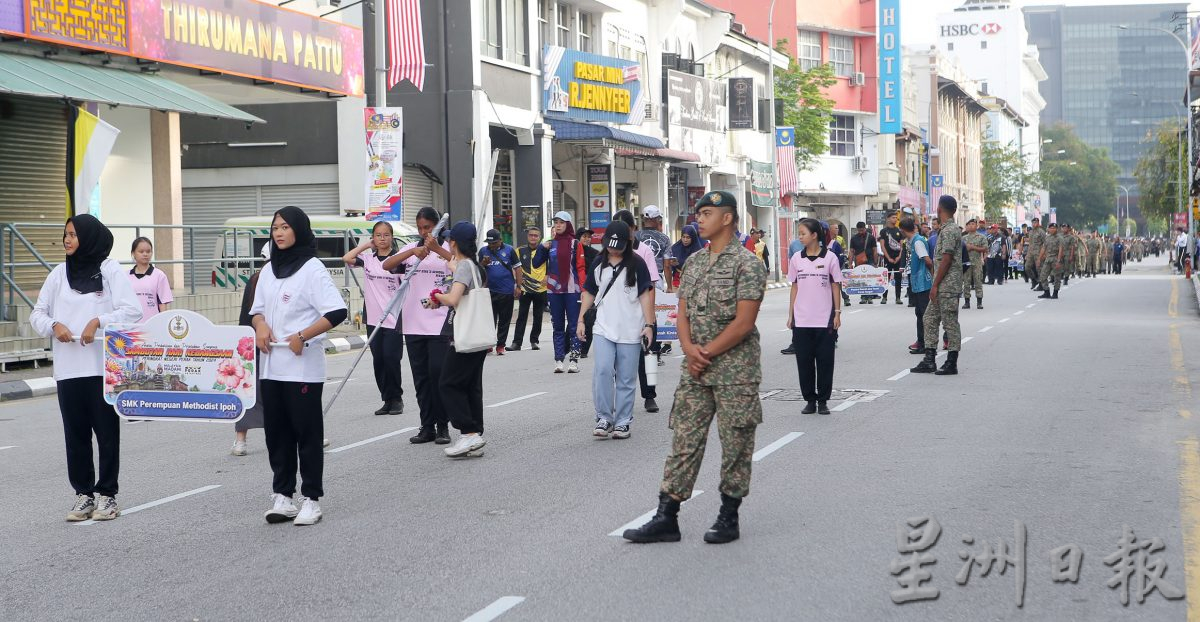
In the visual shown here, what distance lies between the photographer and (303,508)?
7656mm

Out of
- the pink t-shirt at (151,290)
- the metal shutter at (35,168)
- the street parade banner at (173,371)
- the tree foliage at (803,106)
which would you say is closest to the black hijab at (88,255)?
the street parade banner at (173,371)

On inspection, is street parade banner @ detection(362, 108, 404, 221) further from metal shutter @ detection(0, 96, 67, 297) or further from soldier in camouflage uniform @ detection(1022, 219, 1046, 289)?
soldier in camouflage uniform @ detection(1022, 219, 1046, 289)

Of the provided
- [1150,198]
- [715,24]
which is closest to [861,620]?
[715,24]

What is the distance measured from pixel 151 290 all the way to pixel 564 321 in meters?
5.11

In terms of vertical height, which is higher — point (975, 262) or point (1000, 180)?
point (1000, 180)

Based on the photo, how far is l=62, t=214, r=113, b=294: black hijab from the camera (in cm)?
781

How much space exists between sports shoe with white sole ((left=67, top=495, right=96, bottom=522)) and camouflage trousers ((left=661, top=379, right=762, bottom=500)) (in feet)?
11.3

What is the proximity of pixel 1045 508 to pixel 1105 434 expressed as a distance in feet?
10.5

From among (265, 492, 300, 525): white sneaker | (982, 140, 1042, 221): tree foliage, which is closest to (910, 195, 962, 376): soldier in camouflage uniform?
(265, 492, 300, 525): white sneaker

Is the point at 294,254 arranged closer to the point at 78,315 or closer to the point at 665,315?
the point at 78,315

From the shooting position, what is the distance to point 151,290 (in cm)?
1299

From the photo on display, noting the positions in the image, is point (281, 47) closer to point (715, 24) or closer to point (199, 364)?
point (199, 364)

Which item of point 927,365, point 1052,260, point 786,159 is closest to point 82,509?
point 927,365

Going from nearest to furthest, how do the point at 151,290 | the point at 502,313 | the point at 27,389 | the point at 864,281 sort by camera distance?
the point at 151,290, the point at 27,389, the point at 502,313, the point at 864,281
